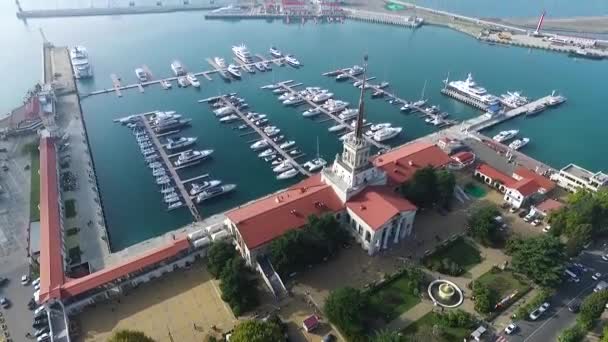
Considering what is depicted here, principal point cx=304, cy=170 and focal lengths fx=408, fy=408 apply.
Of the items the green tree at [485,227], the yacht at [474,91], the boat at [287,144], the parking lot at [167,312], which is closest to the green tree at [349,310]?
the parking lot at [167,312]

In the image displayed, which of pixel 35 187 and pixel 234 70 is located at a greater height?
pixel 234 70

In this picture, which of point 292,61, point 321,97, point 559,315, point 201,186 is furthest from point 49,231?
point 292,61

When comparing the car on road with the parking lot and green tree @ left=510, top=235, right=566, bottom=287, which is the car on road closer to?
green tree @ left=510, top=235, right=566, bottom=287

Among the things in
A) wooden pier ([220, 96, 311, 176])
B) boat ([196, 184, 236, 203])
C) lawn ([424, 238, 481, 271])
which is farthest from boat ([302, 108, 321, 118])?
lawn ([424, 238, 481, 271])

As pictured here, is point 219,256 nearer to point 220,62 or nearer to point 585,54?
point 220,62

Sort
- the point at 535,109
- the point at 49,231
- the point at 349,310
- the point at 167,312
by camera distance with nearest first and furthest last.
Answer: the point at 349,310 < the point at 167,312 < the point at 49,231 < the point at 535,109

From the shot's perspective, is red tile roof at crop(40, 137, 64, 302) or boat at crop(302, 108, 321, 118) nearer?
red tile roof at crop(40, 137, 64, 302)
